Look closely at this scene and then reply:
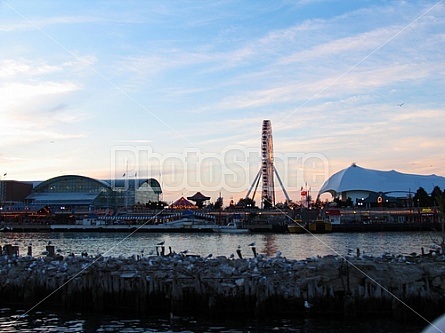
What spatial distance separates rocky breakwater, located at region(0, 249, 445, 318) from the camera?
1898cm

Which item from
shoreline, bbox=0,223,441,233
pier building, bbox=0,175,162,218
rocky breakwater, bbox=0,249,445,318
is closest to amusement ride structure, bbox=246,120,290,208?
shoreline, bbox=0,223,441,233

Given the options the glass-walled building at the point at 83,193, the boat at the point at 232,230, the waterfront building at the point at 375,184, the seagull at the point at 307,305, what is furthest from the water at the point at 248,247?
Answer: the waterfront building at the point at 375,184

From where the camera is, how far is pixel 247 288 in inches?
767

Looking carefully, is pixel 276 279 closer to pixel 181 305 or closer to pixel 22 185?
pixel 181 305

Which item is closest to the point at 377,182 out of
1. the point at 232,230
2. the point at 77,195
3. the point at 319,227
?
the point at 319,227

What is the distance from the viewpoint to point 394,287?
62.3 ft

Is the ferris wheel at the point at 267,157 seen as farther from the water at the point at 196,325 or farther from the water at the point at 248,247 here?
the water at the point at 196,325

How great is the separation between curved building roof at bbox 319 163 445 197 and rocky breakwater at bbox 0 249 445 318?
13920 centimetres

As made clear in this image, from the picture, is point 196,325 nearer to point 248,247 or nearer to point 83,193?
point 248,247

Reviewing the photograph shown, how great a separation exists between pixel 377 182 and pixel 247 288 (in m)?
146

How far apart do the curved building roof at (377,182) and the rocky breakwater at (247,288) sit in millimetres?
139195

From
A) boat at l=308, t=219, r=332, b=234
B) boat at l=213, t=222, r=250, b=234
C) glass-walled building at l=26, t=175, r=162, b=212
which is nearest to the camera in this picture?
boat at l=308, t=219, r=332, b=234

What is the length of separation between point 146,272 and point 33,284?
4.48m

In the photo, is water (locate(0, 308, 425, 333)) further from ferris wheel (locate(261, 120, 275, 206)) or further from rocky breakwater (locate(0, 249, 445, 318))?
ferris wheel (locate(261, 120, 275, 206))
